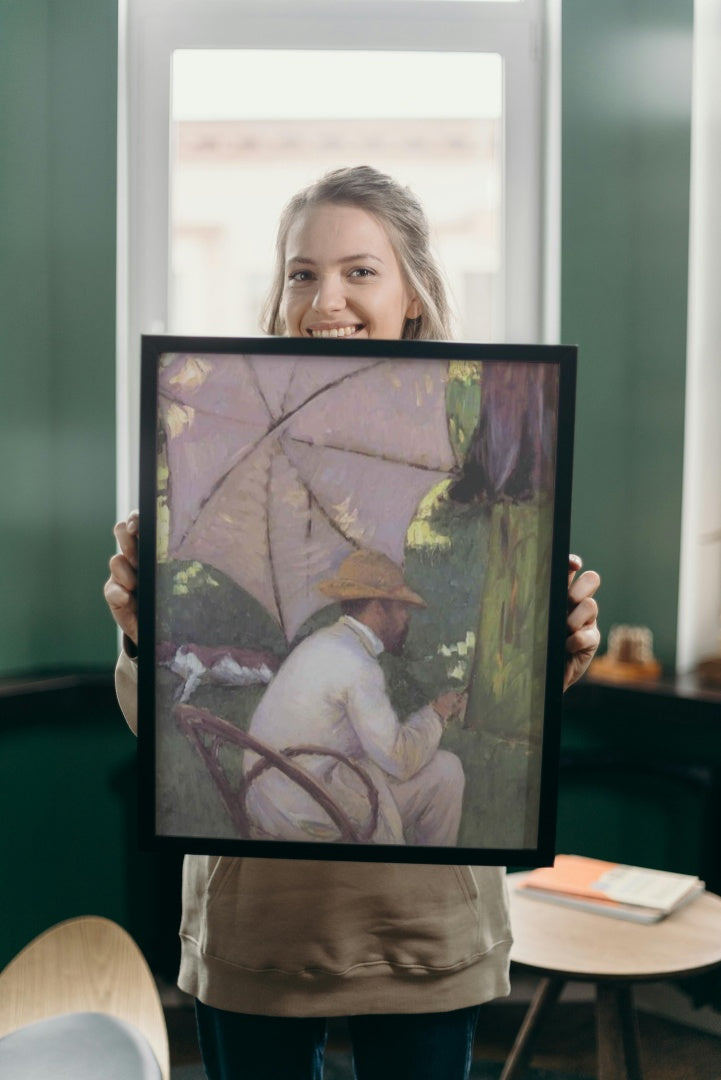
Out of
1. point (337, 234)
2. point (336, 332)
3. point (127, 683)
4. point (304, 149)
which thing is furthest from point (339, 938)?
point (304, 149)

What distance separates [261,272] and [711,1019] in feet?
7.00

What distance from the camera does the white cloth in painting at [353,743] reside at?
0.96m

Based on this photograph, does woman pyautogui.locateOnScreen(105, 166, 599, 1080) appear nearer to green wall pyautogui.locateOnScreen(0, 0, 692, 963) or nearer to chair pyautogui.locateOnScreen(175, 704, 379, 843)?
chair pyautogui.locateOnScreen(175, 704, 379, 843)

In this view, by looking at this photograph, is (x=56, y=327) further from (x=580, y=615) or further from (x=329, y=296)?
(x=580, y=615)

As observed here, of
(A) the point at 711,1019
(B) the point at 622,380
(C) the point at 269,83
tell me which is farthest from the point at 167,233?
(A) the point at 711,1019

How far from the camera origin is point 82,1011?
825 mm

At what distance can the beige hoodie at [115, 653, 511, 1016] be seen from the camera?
1050 millimetres

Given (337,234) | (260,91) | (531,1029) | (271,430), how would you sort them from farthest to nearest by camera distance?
(260,91), (531,1029), (337,234), (271,430)

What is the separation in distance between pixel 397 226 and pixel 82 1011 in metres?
0.86

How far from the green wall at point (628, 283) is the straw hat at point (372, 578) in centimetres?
176

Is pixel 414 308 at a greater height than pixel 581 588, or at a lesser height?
greater

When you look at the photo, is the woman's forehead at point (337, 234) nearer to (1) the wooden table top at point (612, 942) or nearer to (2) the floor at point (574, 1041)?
(1) the wooden table top at point (612, 942)

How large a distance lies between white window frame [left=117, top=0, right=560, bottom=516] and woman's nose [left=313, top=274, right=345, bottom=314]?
5.05 ft

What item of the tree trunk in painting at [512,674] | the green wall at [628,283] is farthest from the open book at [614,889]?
the tree trunk in painting at [512,674]
